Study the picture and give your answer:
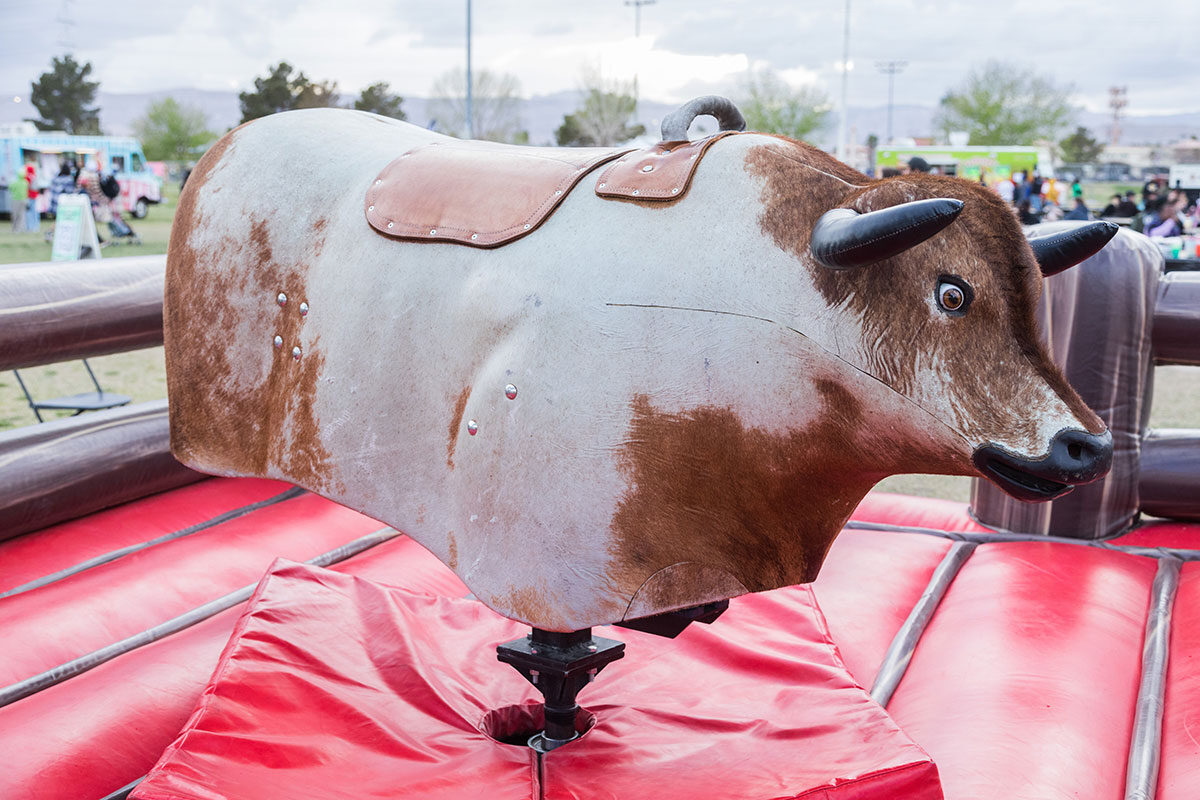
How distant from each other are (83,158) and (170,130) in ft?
79.6

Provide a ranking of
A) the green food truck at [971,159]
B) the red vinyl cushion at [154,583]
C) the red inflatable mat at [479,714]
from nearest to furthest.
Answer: the red inflatable mat at [479,714] → the red vinyl cushion at [154,583] → the green food truck at [971,159]

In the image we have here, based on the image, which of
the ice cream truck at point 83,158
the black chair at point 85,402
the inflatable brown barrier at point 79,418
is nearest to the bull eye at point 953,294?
the inflatable brown barrier at point 79,418

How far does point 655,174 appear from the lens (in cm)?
131

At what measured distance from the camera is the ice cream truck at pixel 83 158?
19.6 meters

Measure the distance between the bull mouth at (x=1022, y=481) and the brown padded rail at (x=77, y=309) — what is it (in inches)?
84.3

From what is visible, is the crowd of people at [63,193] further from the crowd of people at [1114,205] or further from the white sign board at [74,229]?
the crowd of people at [1114,205]

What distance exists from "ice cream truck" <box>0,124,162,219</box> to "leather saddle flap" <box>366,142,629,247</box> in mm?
19229

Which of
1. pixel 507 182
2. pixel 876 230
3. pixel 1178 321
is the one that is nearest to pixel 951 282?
pixel 876 230

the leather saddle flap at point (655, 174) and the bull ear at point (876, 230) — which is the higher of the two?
the leather saddle flap at point (655, 174)

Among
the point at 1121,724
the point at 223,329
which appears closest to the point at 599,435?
the point at 223,329

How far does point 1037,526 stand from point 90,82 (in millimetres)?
39203

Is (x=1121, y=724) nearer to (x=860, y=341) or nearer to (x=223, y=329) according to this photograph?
(x=860, y=341)

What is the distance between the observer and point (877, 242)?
110 cm

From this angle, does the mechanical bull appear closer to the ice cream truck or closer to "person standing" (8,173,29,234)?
"person standing" (8,173,29,234)
